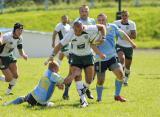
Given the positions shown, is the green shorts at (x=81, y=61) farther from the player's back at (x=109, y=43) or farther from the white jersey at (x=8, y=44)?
the white jersey at (x=8, y=44)

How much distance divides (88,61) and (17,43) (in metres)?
3.21

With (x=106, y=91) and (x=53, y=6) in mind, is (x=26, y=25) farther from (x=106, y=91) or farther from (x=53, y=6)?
(x=106, y=91)

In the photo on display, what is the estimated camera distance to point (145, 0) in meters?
58.2

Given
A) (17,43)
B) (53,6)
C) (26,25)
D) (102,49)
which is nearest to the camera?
(102,49)

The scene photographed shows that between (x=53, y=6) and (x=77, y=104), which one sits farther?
(x=53, y=6)

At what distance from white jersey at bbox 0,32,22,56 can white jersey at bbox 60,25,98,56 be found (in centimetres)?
288

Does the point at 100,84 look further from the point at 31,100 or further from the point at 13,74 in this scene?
the point at 13,74

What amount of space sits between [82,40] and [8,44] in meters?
3.32

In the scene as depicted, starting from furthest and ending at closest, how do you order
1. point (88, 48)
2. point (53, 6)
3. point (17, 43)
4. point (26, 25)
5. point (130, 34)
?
point (53, 6) → point (26, 25) → point (130, 34) → point (17, 43) → point (88, 48)

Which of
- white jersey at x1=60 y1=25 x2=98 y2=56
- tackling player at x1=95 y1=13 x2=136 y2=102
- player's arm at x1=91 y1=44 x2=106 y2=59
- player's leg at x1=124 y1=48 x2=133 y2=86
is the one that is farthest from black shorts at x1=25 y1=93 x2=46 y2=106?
player's leg at x1=124 y1=48 x2=133 y2=86

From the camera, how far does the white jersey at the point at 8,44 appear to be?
15297mm

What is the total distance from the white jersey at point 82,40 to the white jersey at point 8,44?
2.88 m

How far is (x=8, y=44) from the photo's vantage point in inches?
608

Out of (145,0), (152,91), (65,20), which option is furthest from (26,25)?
(152,91)
